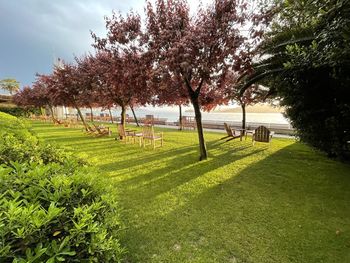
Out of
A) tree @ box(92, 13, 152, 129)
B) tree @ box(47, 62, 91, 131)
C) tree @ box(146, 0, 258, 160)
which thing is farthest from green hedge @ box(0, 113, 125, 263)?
tree @ box(47, 62, 91, 131)

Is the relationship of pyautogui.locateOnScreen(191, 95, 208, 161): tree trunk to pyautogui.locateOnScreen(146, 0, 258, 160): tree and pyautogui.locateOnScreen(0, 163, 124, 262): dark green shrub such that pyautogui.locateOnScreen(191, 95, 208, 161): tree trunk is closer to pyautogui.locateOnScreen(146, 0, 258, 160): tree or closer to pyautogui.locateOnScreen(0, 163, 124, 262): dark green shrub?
pyautogui.locateOnScreen(146, 0, 258, 160): tree

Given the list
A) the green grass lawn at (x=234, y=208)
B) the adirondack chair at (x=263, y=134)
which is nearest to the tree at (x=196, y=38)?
the green grass lawn at (x=234, y=208)

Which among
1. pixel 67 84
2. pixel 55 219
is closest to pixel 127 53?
pixel 55 219

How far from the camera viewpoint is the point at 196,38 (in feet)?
22.3

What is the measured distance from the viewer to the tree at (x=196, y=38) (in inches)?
270

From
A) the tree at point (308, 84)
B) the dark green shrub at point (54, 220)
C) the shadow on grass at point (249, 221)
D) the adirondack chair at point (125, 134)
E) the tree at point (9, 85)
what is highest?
the tree at point (9, 85)

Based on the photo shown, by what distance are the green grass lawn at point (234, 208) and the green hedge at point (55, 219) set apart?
975 mm

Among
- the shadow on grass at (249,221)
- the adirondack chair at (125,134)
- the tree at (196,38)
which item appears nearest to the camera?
Result: the shadow on grass at (249,221)

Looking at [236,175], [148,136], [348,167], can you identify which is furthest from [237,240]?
[148,136]

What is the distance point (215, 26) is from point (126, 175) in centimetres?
561

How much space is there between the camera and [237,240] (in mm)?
3539

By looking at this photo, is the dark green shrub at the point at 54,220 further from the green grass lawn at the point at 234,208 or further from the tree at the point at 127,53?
the tree at the point at 127,53

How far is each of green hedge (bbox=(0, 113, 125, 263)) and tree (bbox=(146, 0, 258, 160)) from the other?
533 cm

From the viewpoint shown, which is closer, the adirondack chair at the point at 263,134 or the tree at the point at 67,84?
the adirondack chair at the point at 263,134
